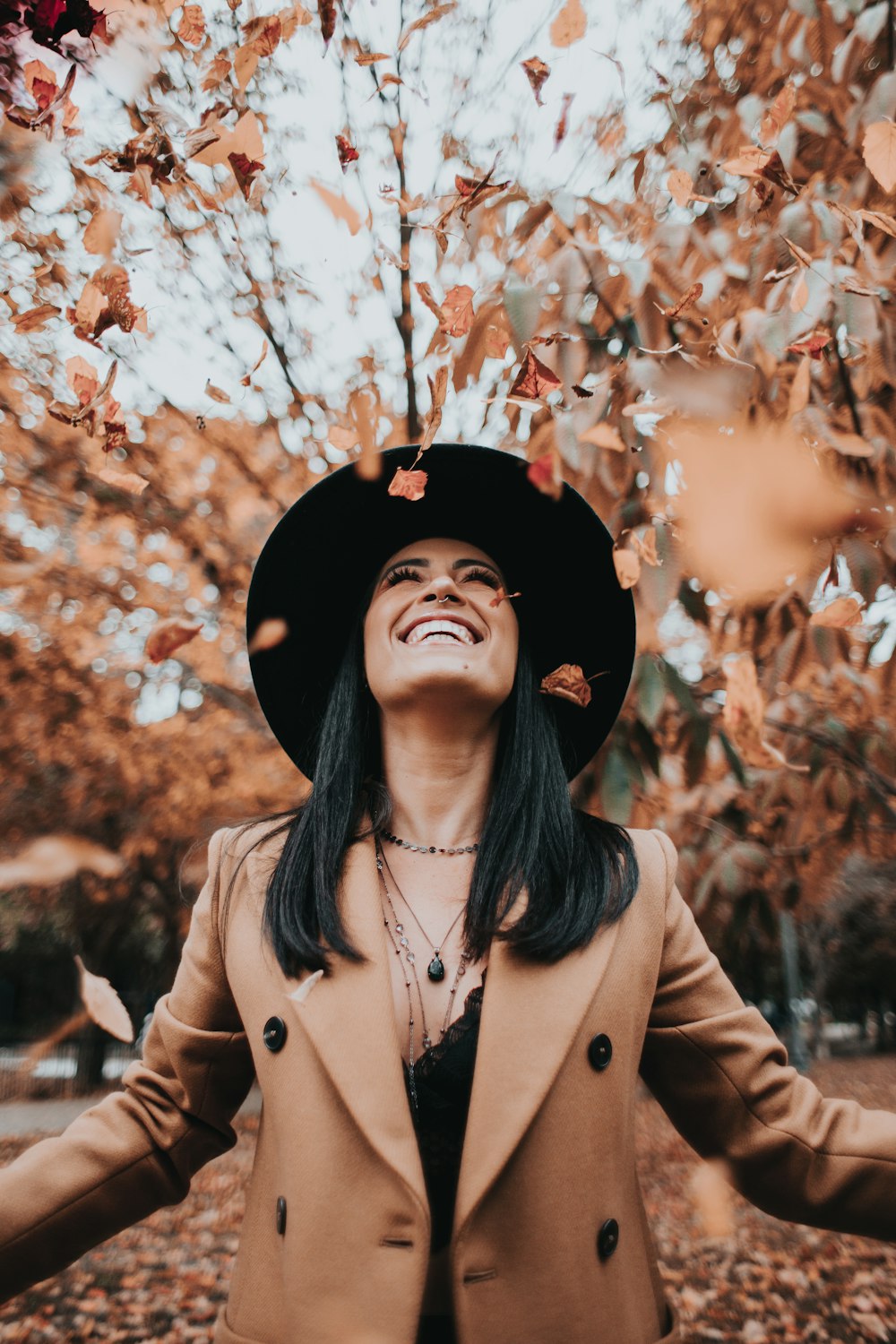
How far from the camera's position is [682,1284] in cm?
575

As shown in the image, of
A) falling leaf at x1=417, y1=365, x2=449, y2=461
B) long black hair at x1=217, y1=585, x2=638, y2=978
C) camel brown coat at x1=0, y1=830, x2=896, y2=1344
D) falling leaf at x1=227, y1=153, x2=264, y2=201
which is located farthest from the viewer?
falling leaf at x1=227, y1=153, x2=264, y2=201

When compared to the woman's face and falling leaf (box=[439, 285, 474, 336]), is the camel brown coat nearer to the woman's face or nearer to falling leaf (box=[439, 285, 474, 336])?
the woman's face

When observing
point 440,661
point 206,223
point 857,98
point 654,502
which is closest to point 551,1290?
point 440,661

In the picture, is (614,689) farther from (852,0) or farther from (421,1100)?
(852,0)

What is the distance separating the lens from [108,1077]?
19.0 m

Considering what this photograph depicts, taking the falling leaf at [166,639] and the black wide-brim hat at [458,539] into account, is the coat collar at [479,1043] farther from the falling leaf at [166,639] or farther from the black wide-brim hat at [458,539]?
the falling leaf at [166,639]

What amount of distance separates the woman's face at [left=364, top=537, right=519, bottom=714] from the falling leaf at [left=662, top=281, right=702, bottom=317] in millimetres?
601

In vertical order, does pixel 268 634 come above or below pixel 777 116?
below

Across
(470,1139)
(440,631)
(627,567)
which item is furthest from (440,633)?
(470,1139)

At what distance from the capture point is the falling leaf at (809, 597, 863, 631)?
192 cm

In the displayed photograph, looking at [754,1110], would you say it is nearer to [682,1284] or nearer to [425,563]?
[425,563]

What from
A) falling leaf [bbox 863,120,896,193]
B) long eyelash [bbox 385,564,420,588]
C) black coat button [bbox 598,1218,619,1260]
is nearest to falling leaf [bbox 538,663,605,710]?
long eyelash [bbox 385,564,420,588]

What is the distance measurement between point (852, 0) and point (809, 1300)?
638cm

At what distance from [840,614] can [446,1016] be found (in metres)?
1.18
